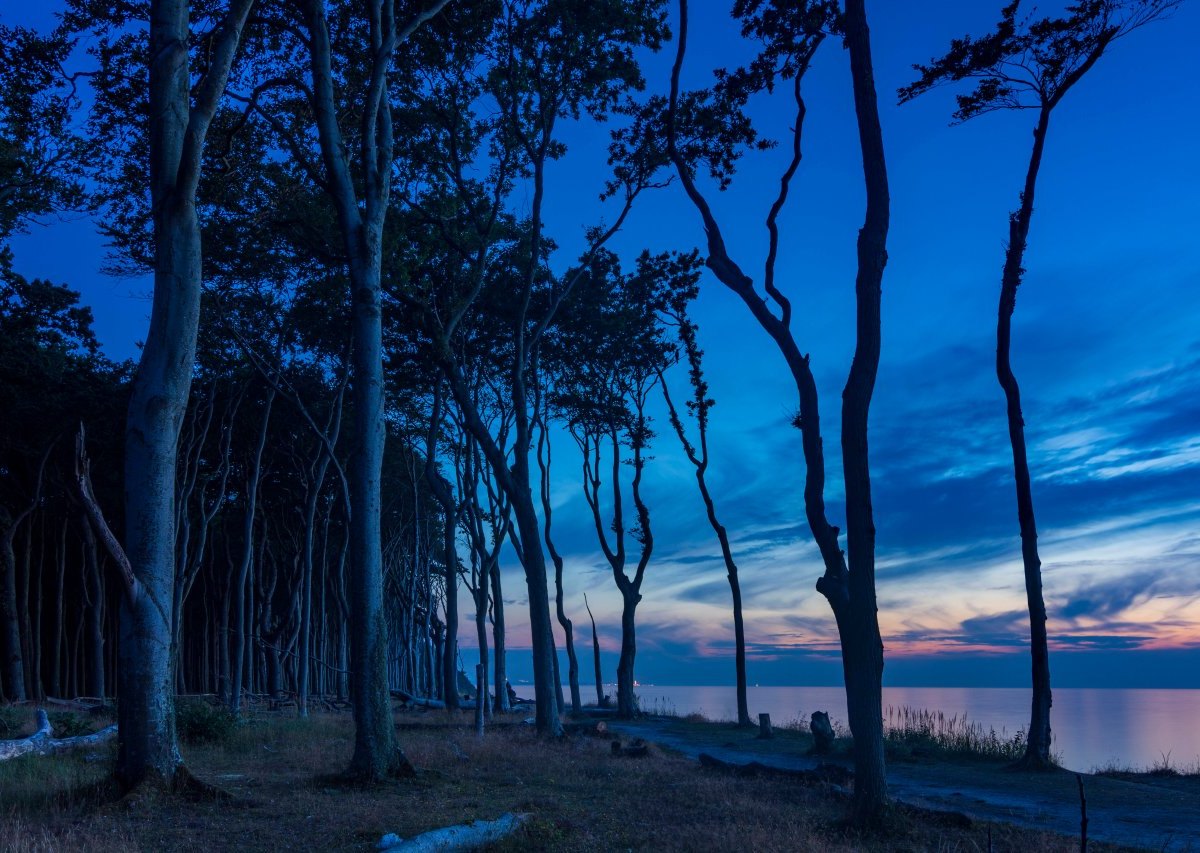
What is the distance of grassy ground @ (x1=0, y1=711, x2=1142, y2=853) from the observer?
321 inches

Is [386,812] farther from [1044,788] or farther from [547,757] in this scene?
[1044,788]

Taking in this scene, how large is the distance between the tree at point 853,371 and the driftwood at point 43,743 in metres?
12.2

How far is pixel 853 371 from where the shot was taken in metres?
11.3

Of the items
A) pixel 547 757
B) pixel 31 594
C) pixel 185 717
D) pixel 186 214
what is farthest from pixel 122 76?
pixel 31 594

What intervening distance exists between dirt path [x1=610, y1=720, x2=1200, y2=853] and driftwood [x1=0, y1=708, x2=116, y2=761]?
12112 millimetres

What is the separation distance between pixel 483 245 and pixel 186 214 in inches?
431

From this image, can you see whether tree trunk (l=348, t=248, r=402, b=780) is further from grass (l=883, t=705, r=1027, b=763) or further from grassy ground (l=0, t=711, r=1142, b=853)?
grass (l=883, t=705, r=1027, b=763)

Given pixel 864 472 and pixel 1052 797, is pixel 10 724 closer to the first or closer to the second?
pixel 864 472

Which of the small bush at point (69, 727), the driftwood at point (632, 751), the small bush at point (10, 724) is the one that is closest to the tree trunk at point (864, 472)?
the driftwood at point (632, 751)

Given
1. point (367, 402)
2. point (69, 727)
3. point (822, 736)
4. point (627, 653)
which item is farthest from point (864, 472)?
point (627, 653)

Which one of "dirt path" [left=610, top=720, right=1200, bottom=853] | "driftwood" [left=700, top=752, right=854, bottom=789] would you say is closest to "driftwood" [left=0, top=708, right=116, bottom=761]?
"driftwood" [left=700, top=752, right=854, bottom=789]

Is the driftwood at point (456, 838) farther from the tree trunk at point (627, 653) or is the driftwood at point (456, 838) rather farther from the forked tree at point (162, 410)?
the tree trunk at point (627, 653)

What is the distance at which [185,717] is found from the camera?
17.3 metres

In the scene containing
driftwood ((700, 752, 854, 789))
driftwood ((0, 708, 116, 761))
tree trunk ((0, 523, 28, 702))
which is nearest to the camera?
driftwood ((0, 708, 116, 761))
